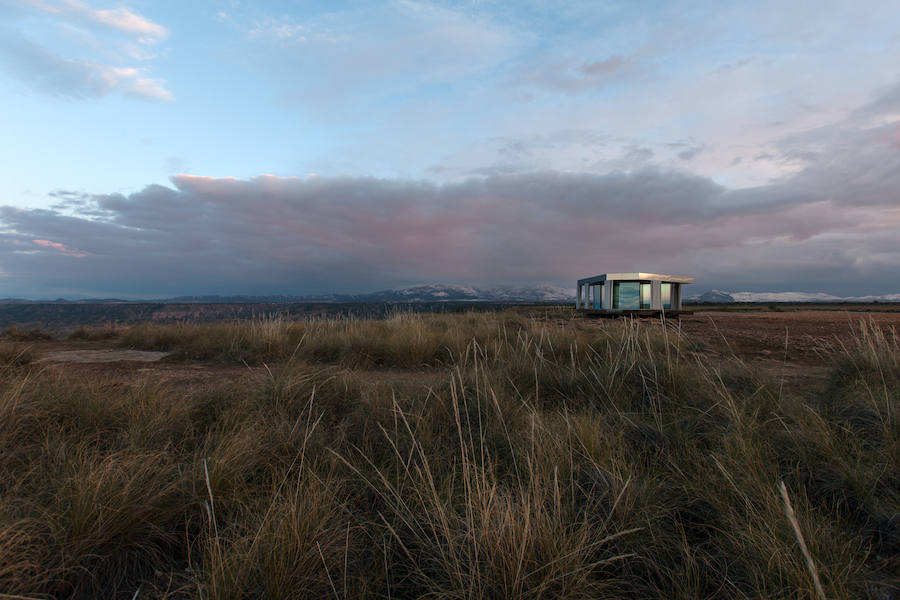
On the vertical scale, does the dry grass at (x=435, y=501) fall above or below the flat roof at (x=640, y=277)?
below

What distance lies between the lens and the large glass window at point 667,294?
2503cm

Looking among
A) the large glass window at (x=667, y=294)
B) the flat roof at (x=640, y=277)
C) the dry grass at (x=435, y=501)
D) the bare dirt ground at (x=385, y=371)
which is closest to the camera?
the dry grass at (x=435, y=501)

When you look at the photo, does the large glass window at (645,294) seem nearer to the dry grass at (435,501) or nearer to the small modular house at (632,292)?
the small modular house at (632,292)

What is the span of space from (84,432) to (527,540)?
3.47m

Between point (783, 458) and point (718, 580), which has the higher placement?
point (783, 458)

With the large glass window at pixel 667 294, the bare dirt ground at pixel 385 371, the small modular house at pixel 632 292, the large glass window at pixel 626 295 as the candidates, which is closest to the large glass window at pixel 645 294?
the small modular house at pixel 632 292

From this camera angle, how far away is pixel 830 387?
4410 mm

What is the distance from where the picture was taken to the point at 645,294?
23156 mm

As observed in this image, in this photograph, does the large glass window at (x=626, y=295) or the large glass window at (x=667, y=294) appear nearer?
the large glass window at (x=626, y=295)

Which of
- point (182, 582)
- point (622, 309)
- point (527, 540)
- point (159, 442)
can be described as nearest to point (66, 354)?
point (159, 442)

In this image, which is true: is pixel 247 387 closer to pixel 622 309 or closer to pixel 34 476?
pixel 34 476

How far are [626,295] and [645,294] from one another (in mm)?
1136

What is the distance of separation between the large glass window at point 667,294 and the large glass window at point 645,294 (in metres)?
1.81

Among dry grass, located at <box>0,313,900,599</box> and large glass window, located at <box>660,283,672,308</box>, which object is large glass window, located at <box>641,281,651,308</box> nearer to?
large glass window, located at <box>660,283,672,308</box>
